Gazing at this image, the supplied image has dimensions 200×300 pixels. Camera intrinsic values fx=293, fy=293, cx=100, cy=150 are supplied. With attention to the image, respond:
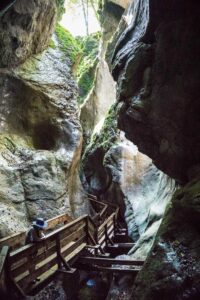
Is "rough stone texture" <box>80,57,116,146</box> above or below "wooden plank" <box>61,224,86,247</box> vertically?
above

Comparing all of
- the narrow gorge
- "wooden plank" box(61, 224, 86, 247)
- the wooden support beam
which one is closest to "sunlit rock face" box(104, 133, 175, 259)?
the narrow gorge

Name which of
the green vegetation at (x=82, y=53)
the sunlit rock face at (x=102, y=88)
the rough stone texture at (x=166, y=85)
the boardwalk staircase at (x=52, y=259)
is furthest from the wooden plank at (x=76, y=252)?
the sunlit rock face at (x=102, y=88)

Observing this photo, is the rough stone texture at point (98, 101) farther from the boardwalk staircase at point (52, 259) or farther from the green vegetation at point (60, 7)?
the boardwalk staircase at point (52, 259)

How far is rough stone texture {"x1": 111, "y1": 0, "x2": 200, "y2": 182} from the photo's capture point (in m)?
8.82

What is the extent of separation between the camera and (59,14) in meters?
20.9

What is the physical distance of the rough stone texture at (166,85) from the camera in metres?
8.82

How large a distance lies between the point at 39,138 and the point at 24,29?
570 cm

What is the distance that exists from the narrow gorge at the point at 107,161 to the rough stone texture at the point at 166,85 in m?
0.04

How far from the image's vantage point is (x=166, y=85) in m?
9.57

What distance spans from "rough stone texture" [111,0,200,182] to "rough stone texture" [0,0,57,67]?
19.0ft

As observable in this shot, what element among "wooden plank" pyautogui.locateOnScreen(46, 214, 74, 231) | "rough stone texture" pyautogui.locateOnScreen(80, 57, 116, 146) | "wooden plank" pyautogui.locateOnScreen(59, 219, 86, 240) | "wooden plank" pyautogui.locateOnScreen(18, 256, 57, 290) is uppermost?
"rough stone texture" pyautogui.locateOnScreen(80, 57, 116, 146)

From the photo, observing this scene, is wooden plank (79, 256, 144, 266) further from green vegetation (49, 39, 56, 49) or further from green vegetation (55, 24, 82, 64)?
green vegetation (49, 39, 56, 49)

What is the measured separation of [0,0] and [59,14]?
1541 centimetres

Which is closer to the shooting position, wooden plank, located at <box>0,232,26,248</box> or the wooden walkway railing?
the wooden walkway railing
